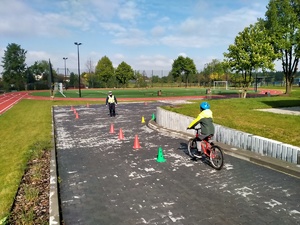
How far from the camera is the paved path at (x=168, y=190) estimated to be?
455cm

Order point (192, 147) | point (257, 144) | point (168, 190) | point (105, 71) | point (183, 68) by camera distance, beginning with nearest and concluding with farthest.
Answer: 1. point (168, 190)
2. point (257, 144)
3. point (192, 147)
4. point (105, 71)
5. point (183, 68)

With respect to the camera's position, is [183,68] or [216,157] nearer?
[216,157]

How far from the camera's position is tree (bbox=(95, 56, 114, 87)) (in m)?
77.6

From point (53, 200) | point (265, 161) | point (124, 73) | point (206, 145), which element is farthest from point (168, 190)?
point (124, 73)

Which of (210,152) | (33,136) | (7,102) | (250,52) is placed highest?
(250,52)

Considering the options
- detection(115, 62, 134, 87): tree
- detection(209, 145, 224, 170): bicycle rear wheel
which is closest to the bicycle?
detection(209, 145, 224, 170): bicycle rear wheel

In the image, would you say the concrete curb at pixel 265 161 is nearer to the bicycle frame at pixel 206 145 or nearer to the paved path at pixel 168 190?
the paved path at pixel 168 190

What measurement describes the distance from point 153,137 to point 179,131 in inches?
49.8

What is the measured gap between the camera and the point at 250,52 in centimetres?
2700

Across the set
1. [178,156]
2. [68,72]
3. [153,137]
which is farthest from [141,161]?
[68,72]

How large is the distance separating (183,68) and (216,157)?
248ft

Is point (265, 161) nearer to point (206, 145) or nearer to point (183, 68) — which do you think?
point (206, 145)

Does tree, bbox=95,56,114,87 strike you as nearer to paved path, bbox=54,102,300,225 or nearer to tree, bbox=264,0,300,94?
tree, bbox=264,0,300,94

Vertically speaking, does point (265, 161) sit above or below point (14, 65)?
below
